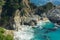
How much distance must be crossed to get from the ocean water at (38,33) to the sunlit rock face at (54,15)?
10.7 feet

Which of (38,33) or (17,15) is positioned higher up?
(17,15)

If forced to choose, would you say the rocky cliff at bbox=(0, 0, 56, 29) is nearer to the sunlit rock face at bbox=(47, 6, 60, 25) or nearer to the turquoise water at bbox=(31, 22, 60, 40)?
the sunlit rock face at bbox=(47, 6, 60, 25)

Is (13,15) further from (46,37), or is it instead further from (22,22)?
(46,37)

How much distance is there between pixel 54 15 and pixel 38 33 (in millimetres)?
12841

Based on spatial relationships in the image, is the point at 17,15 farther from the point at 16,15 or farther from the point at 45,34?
the point at 45,34

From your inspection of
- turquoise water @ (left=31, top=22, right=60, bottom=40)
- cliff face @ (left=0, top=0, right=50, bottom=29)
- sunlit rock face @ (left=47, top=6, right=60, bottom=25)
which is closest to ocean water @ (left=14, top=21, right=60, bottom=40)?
turquoise water @ (left=31, top=22, right=60, bottom=40)

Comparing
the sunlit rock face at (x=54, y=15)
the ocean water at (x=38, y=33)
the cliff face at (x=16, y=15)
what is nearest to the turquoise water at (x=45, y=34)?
the ocean water at (x=38, y=33)

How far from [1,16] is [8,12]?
1.35 metres

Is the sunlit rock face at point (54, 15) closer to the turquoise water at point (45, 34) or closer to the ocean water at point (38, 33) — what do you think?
the ocean water at point (38, 33)

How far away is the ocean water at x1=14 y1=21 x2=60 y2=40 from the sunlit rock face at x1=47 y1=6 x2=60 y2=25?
3.26m

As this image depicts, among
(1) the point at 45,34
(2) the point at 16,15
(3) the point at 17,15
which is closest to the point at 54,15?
(3) the point at 17,15

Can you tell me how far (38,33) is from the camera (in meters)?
36.8

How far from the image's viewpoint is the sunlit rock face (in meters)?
47.4

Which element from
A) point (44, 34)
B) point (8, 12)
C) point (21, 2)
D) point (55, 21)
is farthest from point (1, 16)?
point (55, 21)
